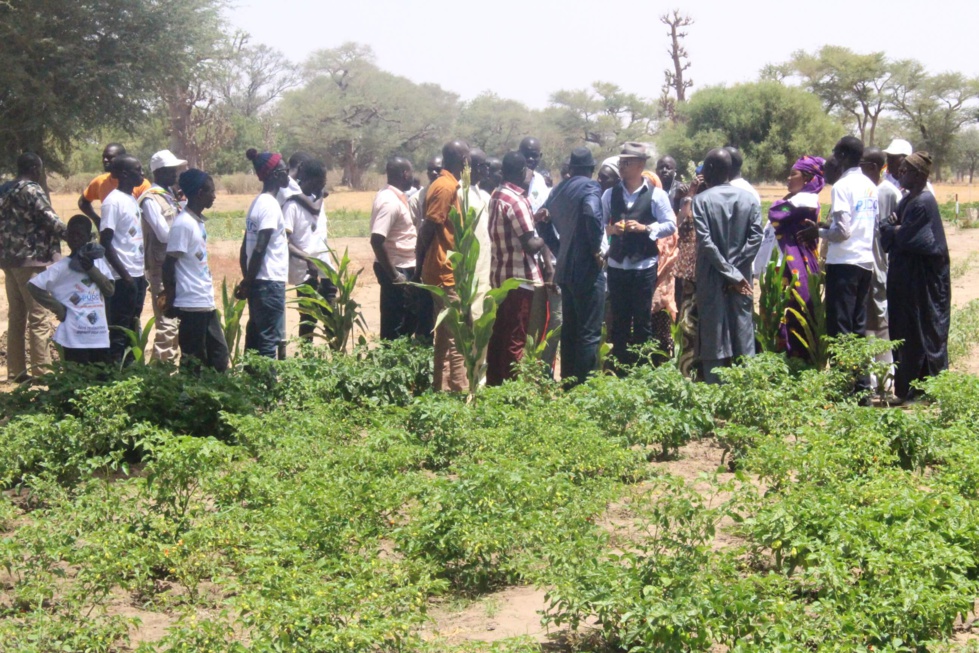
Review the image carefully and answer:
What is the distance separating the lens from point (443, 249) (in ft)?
26.0

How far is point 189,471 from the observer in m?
4.88

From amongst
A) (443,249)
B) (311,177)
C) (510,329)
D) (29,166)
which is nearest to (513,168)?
(443,249)

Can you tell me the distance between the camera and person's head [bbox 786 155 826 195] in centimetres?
784

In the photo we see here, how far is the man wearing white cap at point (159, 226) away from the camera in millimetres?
8258

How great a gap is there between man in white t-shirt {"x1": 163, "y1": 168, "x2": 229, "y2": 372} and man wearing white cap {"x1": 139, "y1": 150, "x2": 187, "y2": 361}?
79 centimetres

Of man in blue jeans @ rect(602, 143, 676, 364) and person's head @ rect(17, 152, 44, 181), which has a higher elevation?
person's head @ rect(17, 152, 44, 181)

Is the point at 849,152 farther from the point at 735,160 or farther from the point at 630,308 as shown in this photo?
the point at 630,308

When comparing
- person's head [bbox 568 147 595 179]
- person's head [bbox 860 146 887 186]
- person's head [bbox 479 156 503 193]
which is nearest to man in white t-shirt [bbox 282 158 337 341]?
person's head [bbox 479 156 503 193]

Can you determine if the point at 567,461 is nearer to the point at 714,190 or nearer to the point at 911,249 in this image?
the point at 714,190

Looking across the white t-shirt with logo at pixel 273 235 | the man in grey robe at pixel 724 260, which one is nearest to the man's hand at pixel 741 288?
the man in grey robe at pixel 724 260

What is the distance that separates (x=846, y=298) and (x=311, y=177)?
4.10 metres

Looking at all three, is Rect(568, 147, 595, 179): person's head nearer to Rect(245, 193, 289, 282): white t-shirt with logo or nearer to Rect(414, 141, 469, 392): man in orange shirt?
Rect(414, 141, 469, 392): man in orange shirt

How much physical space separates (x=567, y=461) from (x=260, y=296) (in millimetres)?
3291

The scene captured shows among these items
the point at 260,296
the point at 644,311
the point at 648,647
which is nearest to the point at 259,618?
the point at 648,647
